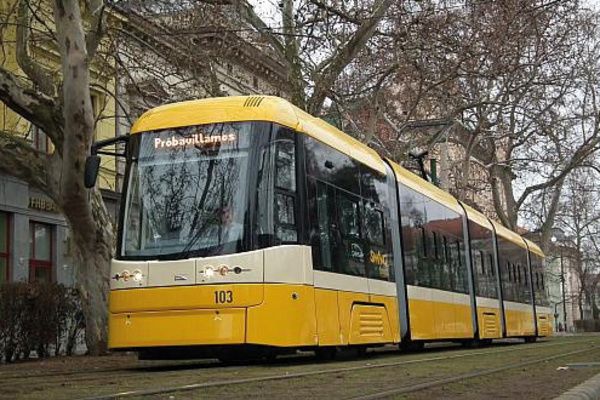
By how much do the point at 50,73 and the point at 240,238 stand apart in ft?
39.6

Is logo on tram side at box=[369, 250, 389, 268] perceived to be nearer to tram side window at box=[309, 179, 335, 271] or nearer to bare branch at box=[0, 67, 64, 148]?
tram side window at box=[309, 179, 335, 271]

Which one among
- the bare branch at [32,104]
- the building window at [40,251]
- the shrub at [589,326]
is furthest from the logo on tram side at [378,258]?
the shrub at [589,326]

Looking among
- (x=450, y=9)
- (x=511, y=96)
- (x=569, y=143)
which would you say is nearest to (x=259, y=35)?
(x=450, y=9)

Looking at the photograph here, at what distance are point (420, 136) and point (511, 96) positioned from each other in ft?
16.6

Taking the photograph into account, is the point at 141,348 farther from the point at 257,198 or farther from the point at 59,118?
the point at 59,118

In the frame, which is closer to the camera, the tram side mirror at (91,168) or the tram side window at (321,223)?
the tram side mirror at (91,168)

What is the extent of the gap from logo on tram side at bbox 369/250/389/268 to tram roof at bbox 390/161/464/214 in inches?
89.2

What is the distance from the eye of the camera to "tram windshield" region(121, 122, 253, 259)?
1093 cm

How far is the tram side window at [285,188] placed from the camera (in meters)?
11.1

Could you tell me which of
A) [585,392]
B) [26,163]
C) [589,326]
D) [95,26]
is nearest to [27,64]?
[95,26]

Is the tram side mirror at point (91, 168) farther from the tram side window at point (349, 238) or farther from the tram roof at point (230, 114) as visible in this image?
the tram side window at point (349, 238)

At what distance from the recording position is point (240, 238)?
1079cm

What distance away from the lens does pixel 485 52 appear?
901 inches

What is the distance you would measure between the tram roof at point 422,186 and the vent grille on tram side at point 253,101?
500 centimetres
